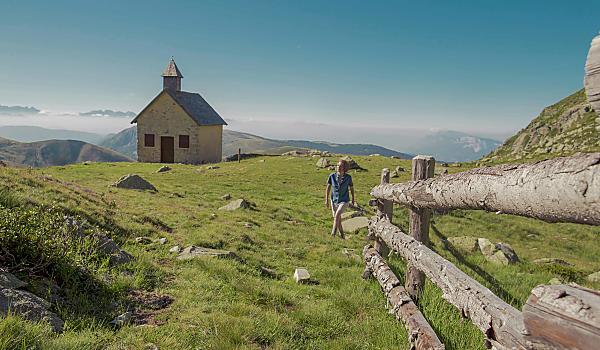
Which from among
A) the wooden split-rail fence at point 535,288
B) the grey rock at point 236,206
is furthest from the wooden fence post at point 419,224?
the grey rock at point 236,206

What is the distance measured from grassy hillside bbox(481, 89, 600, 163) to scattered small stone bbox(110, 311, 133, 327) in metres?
42.3

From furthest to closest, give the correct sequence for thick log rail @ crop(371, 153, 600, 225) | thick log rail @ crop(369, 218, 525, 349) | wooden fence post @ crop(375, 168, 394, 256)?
wooden fence post @ crop(375, 168, 394, 256) < thick log rail @ crop(369, 218, 525, 349) < thick log rail @ crop(371, 153, 600, 225)

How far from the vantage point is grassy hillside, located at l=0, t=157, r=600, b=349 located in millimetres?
4203

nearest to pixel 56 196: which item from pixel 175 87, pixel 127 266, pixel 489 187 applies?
pixel 127 266

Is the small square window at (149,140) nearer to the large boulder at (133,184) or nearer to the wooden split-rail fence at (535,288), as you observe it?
the large boulder at (133,184)

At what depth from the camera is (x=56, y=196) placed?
33.1 ft

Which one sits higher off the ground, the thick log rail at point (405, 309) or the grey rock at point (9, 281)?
the grey rock at point (9, 281)

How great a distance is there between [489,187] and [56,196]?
36.2 feet

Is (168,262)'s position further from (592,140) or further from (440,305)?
(592,140)

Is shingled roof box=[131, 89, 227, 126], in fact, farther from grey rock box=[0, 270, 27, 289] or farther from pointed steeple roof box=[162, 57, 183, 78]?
grey rock box=[0, 270, 27, 289]

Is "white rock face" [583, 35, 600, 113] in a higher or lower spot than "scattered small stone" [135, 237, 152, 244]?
higher

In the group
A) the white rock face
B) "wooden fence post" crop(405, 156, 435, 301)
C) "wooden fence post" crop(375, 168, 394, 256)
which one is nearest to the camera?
the white rock face

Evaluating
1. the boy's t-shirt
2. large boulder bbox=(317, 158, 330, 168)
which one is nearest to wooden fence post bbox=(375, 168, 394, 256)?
the boy's t-shirt

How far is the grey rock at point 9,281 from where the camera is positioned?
407 centimetres
